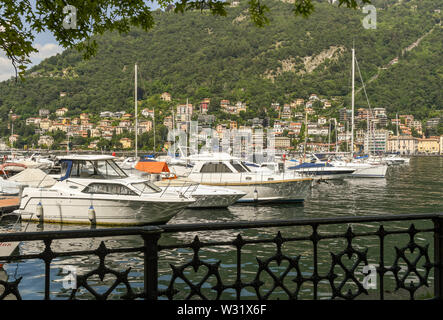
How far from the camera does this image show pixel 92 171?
54.2ft

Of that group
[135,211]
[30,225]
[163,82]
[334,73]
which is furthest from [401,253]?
[334,73]

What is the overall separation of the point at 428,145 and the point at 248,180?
157 metres

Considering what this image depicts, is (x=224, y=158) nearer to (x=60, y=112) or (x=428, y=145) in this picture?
(x=60, y=112)

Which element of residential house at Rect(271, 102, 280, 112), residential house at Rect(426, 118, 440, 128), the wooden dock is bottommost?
the wooden dock

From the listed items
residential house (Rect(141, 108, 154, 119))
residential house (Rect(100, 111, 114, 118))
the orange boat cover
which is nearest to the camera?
the orange boat cover

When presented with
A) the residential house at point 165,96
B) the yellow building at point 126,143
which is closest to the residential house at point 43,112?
the yellow building at point 126,143

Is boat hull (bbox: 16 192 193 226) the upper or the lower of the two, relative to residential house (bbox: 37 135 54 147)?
lower

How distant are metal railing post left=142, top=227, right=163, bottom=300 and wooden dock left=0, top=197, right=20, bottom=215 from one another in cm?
1611

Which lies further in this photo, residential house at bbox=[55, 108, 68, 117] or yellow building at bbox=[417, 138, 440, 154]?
yellow building at bbox=[417, 138, 440, 154]

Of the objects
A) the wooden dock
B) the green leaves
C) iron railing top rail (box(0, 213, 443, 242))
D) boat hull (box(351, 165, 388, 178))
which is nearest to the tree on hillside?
the green leaves

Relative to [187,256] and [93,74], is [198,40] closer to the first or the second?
[93,74]

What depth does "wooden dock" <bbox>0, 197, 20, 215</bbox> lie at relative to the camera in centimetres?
1717

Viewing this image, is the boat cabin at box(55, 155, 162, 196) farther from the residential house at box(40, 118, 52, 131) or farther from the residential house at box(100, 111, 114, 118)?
the residential house at box(100, 111, 114, 118)

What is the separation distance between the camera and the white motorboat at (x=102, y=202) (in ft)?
49.1
